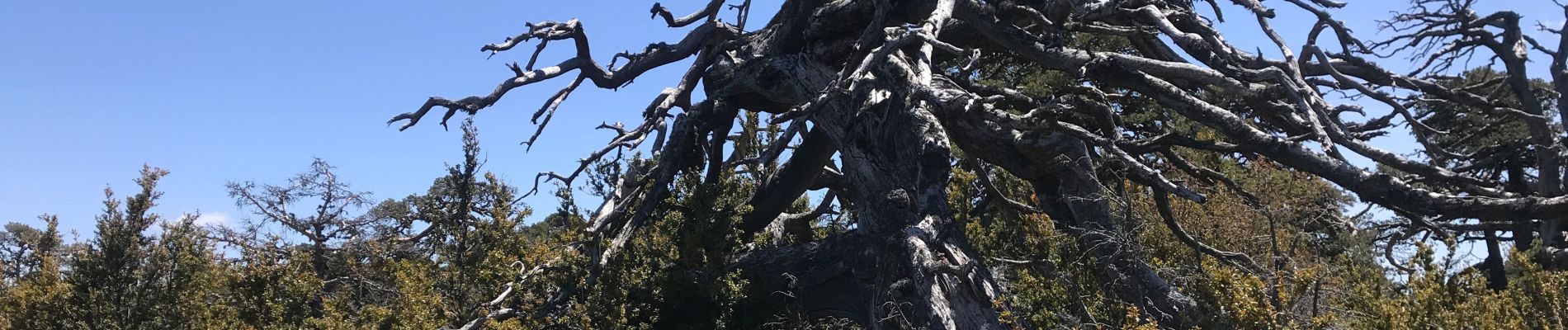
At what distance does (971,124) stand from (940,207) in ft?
5.24

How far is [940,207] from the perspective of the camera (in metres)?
6.91

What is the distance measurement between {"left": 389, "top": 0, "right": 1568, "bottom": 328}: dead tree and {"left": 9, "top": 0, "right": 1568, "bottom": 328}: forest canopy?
0.03 meters

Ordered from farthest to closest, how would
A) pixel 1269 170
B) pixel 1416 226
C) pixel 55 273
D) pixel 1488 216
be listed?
pixel 55 273
pixel 1269 170
pixel 1416 226
pixel 1488 216

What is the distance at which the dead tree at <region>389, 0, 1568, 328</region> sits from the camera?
6.79 meters

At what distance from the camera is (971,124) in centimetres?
832

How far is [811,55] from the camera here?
9938 mm

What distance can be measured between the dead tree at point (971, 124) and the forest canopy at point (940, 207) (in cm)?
3

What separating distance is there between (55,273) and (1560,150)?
55.9ft

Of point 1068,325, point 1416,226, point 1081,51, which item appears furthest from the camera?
point 1081,51

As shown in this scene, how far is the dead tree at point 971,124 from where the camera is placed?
6.79m

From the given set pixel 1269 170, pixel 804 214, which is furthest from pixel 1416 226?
pixel 804 214

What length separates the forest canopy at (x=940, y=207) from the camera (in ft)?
22.4

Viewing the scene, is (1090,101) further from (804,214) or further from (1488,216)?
(804,214)

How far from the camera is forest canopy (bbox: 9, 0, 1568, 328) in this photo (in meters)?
6.84
